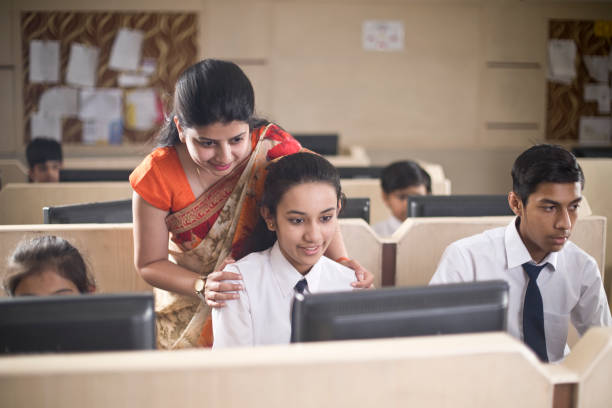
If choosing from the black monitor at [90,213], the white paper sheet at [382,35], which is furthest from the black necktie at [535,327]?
the white paper sheet at [382,35]

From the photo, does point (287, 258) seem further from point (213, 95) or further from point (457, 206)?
point (457, 206)

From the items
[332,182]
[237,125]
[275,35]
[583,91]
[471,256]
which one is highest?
[275,35]

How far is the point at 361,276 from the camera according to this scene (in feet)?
4.59

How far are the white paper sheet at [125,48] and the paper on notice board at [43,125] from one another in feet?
2.19

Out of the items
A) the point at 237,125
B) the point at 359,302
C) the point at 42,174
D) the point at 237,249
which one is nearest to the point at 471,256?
the point at 237,249

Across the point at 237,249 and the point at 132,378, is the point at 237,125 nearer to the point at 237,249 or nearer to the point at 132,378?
the point at 237,249

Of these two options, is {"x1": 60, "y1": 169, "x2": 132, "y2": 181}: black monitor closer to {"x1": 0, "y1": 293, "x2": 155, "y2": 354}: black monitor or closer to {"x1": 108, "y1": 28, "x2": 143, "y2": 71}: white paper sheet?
{"x1": 0, "y1": 293, "x2": 155, "y2": 354}: black monitor

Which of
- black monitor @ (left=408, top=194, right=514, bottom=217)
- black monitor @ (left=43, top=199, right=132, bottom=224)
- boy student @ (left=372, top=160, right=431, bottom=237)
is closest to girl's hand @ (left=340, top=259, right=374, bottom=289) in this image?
black monitor @ (left=408, top=194, right=514, bottom=217)

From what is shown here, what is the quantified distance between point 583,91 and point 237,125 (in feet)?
16.0

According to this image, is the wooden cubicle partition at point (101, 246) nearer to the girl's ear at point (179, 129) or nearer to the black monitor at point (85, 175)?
the girl's ear at point (179, 129)

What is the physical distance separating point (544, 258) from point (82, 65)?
171 inches

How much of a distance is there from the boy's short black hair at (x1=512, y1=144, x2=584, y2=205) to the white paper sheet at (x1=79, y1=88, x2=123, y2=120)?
4.06 meters

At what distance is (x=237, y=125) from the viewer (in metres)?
1.30

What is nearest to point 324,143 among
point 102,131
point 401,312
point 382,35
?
point 382,35
